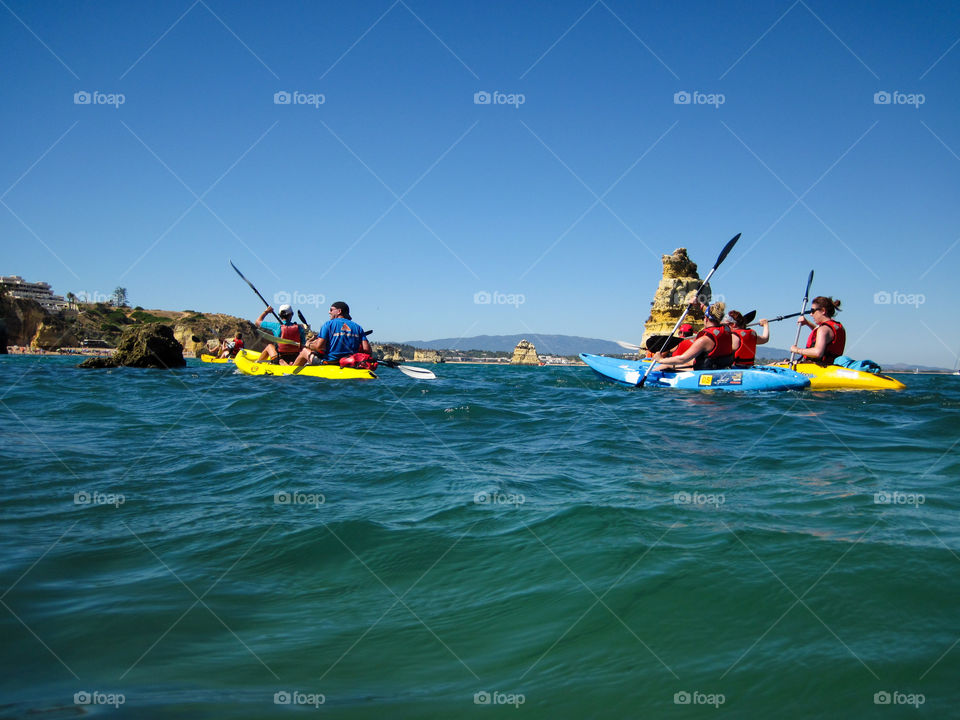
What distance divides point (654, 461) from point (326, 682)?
4349mm

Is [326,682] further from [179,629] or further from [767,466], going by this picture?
[767,466]

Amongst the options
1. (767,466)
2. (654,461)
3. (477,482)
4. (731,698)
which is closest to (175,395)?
(477,482)

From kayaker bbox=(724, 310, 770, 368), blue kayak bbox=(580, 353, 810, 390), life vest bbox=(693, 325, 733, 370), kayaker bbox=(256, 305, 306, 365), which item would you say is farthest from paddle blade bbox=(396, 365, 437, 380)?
kayaker bbox=(724, 310, 770, 368)

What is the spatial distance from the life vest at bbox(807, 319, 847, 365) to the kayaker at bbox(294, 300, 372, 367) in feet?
36.3

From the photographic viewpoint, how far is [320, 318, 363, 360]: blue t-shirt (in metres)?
15.5

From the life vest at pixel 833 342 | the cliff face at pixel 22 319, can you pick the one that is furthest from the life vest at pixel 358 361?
the cliff face at pixel 22 319

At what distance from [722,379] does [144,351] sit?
23.3 meters

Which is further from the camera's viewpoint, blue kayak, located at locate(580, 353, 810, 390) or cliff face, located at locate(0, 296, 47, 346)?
cliff face, located at locate(0, 296, 47, 346)

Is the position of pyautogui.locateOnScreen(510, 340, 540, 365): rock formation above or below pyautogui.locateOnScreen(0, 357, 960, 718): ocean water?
above

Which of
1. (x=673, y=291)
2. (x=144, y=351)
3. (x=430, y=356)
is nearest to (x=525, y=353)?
(x=430, y=356)

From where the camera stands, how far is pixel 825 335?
13.8 meters

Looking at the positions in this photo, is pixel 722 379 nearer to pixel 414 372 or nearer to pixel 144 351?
pixel 414 372

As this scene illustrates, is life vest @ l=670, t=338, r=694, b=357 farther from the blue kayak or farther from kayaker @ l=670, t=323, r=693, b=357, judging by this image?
the blue kayak

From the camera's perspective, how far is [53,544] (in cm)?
385
